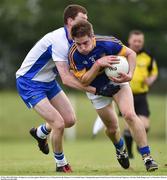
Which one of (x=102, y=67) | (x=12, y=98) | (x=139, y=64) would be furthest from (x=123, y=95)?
(x=12, y=98)

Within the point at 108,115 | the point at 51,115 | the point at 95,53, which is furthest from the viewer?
the point at 108,115

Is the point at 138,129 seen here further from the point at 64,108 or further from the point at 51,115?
the point at 64,108

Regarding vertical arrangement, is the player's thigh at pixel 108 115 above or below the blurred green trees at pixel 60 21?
above

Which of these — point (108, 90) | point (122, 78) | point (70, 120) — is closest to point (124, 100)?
point (108, 90)

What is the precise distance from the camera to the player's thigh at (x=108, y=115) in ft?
37.0

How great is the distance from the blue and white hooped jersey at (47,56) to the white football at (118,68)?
0.66m

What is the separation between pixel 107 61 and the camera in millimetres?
10570

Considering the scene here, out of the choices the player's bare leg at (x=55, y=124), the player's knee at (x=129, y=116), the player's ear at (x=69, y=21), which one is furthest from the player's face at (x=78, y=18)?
the player's knee at (x=129, y=116)

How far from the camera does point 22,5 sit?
47.9 m

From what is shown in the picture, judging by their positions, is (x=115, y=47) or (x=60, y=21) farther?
(x=60, y=21)

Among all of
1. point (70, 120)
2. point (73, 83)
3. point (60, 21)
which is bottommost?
point (60, 21)

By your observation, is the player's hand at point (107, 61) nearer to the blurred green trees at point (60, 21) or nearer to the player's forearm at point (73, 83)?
the player's forearm at point (73, 83)

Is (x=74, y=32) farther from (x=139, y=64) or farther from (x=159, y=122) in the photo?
(x=159, y=122)

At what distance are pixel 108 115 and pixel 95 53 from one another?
1.01 m
